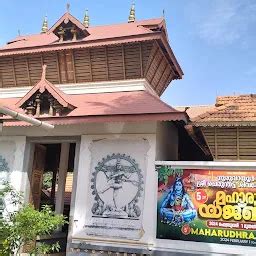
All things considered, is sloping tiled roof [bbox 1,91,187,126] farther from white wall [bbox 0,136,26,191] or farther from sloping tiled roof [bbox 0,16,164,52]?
sloping tiled roof [bbox 0,16,164,52]

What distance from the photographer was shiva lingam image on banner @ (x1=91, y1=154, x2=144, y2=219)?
9.98m

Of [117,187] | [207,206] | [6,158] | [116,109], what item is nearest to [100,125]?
[116,109]

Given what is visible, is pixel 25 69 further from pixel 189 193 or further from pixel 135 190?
pixel 189 193

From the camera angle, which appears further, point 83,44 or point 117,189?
point 83,44

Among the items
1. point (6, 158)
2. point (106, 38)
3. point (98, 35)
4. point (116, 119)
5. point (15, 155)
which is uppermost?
point (98, 35)

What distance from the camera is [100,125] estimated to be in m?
10.9

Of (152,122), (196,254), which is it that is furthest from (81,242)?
(152,122)

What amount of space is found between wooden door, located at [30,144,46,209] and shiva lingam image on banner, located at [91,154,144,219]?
244 centimetres

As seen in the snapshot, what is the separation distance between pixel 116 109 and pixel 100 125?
825 millimetres

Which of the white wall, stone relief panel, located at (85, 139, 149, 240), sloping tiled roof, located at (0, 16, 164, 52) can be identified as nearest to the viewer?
stone relief panel, located at (85, 139, 149, 240)

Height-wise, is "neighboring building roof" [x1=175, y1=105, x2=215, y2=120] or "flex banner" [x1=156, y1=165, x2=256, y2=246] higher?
"neighboring building roof" [x1=175, y1=105, x2=215, y2=120]

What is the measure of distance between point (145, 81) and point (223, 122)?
356 centimetres

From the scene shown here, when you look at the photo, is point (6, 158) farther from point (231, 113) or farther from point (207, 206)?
point (231, 113)

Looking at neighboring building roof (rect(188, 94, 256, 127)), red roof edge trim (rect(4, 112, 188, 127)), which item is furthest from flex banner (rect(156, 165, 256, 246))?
red roof edge trim (rect(4, 112, 188, 127))
